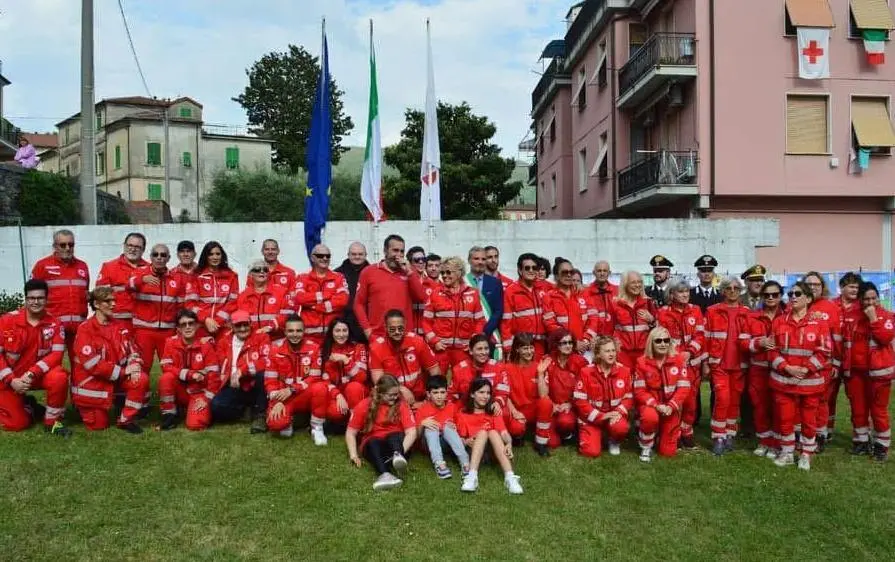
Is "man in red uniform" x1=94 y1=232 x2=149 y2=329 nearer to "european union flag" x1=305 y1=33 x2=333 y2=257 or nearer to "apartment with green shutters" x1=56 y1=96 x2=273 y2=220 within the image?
"european union flag" x1=305 y1=33 x2=333 y2=257

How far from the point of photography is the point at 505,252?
1445 centimetres

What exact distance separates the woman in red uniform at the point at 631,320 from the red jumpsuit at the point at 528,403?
106 cm

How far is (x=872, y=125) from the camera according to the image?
18.6 m

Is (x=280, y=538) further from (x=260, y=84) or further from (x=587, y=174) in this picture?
(x=260, y=84)

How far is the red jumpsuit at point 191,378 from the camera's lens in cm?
759

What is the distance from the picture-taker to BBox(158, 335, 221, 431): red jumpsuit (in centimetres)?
759

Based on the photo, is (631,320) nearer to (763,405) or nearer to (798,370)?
(763,405)

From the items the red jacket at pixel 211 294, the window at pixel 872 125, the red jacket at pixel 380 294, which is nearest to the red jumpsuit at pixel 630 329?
the red jacket at pixel 380 294

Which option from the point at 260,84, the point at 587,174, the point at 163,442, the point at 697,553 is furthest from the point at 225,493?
the point at 260,84

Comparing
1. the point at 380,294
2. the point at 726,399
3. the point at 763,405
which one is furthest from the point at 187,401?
the point at 763,405

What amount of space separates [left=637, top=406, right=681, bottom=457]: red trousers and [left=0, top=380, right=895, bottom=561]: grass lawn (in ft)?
0.53

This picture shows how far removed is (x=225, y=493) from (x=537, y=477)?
2.76 metres

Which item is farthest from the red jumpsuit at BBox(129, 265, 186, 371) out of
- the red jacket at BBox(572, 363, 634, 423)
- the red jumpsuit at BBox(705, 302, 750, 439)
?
the red jumpsuit at BBox(705, 302, 750, 439)

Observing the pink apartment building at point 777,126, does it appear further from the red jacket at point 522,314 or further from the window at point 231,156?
the window at point 231,156
